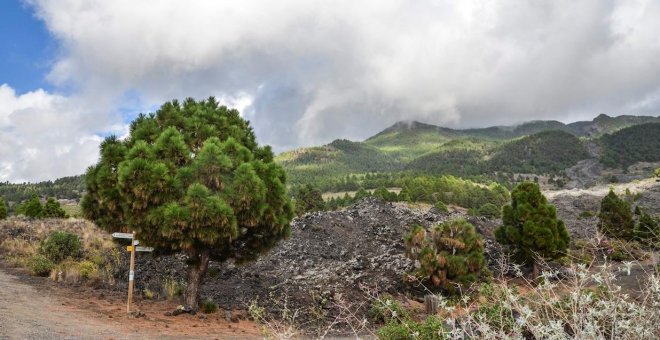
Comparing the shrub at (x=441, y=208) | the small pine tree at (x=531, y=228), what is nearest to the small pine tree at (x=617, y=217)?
the small pine tree at (x=531, y=228)

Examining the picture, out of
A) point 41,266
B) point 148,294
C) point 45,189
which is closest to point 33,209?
point 41,266

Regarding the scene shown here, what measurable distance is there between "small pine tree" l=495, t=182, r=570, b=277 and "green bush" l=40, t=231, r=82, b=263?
18014mm

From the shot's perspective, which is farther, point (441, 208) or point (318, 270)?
point (441, 208)

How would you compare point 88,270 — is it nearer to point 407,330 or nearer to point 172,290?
point 172,290

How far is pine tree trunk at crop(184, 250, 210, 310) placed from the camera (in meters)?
12.1

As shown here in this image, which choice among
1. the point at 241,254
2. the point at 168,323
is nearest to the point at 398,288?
the point at 241,254

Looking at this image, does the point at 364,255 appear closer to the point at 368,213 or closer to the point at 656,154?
the point at 368,213

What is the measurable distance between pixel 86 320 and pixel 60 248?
8.50 m

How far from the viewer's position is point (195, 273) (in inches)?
479

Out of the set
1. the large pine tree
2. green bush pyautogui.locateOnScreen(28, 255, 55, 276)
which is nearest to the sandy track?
the large pine tree

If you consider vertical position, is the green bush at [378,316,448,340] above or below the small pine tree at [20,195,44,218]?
below

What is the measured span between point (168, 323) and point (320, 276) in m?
6.83

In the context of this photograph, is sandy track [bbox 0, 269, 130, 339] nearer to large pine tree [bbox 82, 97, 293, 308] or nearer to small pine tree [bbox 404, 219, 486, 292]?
large pine tree [bbox 82, 97, 293, 308]

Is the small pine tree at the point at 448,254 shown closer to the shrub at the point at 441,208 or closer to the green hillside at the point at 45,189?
the shrub at the point at 441,208
